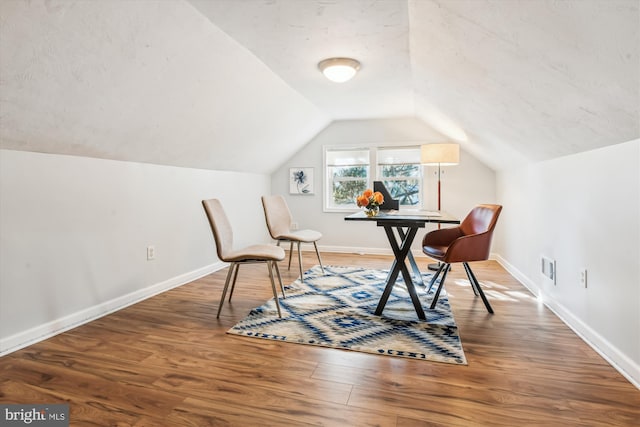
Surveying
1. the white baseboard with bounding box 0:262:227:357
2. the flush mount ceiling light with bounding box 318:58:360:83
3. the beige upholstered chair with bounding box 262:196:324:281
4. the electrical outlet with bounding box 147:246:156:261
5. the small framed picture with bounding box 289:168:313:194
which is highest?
the flush mount ceiling light with bounding box 318:58:360:83

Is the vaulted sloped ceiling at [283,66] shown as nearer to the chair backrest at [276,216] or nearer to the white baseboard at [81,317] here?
the chair backrest at [276,216]

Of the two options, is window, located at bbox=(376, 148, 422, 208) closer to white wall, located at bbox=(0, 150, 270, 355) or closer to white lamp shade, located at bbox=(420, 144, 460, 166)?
white lamp shade, located at bbox=(420, 144, 460, 166)

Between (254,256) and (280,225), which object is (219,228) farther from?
(280,225)

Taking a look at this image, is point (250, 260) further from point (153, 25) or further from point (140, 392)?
point (153, 25)

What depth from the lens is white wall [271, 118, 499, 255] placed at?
16.4 feet

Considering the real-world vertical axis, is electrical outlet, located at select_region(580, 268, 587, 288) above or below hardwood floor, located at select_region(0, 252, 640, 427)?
above

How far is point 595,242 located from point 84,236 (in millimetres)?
3503

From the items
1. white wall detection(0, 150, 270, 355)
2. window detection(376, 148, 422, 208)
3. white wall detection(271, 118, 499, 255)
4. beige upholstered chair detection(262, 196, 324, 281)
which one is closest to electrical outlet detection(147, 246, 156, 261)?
white wall detection(0, 150, 270, 355)

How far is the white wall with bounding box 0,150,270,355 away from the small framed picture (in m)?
1.98

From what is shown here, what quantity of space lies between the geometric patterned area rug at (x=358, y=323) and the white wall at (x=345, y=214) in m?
2.01

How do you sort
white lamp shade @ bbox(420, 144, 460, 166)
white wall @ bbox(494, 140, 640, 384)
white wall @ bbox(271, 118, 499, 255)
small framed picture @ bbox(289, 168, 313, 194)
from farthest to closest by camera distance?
small framed picture @ bbox(289, 168, 313, 194), white wall @ bbox(271, 118, 499, 255), white lamp shade @ bbox(420, 144, 460, 166), white wall @ bbox(494, 140, 640, 384)

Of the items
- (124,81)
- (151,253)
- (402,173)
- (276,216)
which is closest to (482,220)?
(276,216)

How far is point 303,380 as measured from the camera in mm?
1768

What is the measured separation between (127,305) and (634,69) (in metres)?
3.49
